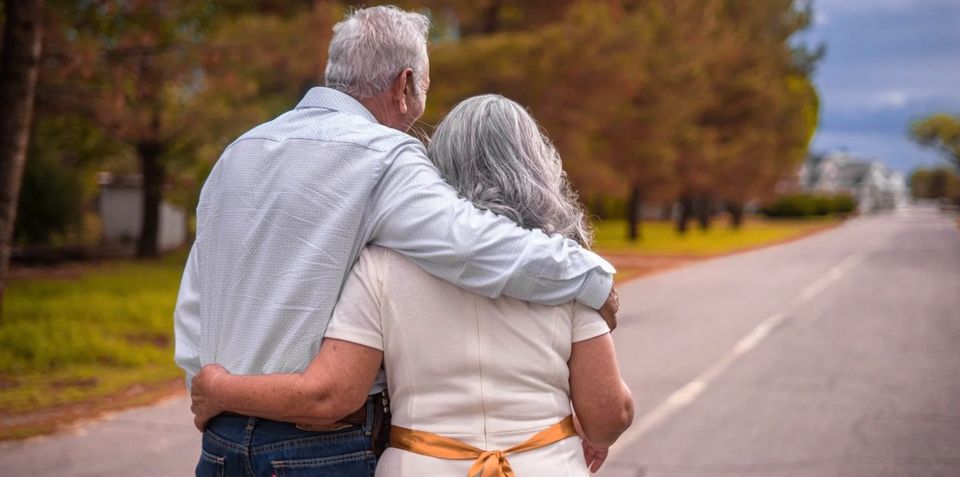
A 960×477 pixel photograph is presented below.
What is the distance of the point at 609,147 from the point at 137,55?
21.0 meters

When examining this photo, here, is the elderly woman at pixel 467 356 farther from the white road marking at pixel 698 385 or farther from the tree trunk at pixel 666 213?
the tree trunk at pixel 666 213

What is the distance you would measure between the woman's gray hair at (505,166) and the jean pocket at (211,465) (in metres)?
0.80

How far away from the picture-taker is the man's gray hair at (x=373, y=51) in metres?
2.17

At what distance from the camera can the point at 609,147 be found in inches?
1209

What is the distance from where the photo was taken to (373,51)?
218 cm

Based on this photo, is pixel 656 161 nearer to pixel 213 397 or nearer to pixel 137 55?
pixel 137 55

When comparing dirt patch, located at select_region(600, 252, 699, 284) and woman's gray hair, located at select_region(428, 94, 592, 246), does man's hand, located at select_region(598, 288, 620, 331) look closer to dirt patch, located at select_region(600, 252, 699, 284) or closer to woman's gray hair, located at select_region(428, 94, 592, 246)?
woman's gray hair, located at select_region(428, 94, 592, 246)

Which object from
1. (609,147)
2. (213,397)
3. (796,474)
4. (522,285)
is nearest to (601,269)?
(522,285)

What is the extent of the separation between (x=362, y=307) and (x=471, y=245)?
26 cm

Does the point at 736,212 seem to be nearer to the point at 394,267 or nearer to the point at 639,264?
the point at 639,264

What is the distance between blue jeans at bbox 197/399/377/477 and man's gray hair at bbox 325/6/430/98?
2.30ft

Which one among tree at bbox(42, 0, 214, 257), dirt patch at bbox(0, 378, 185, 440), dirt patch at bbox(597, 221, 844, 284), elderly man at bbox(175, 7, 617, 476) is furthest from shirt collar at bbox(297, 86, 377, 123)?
dirt patch at bbox(597, 221, 844, 284)

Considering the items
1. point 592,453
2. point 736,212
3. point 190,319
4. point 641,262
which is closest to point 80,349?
point 190,319

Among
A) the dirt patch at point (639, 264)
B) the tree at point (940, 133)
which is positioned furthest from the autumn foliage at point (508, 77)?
the tree at point (940, 133)
